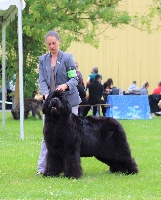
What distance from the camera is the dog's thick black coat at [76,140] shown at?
8.20 m

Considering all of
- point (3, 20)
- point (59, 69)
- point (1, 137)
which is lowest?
point (1, 137)

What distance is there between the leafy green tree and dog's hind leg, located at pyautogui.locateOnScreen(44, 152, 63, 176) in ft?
44.7

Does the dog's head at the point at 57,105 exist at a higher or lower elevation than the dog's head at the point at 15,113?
higher

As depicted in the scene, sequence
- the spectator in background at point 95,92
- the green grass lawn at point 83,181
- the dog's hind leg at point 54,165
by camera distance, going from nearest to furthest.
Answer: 1. the green grass lawn at point 83,181
2. the dog's hind leg at point 54,165
3. the spectator in background at point 95,92

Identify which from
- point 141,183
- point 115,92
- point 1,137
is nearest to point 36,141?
point 1,137

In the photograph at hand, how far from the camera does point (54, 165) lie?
8.48m

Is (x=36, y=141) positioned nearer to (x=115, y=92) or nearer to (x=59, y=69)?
(x=59, y=69)

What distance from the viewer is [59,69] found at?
348 inches

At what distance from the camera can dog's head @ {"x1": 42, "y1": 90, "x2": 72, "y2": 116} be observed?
8055 millimetres

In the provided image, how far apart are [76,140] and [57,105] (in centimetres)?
60

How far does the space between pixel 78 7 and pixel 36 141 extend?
10.2 m

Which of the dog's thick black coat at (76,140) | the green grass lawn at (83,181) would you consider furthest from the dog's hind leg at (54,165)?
the green grass lawn at (83,181)

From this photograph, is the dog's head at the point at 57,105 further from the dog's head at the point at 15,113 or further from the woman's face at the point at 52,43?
the dog's head at the point at 15,113

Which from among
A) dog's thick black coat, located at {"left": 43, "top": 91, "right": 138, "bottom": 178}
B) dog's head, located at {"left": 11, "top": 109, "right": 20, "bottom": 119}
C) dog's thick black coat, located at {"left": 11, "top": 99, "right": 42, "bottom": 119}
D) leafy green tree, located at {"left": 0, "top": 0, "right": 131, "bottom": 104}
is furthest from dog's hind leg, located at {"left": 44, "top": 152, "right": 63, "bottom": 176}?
dog's head, located at {"left": 11, "top": 109, "right": 20, "bottom": 119}
